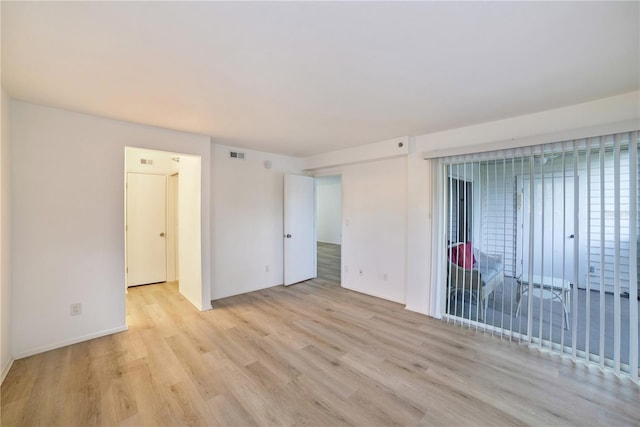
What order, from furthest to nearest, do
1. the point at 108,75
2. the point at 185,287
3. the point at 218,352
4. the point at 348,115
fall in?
the point at 185,287 → the point at 348,115 → the point at 218,352 → the point at 108,75

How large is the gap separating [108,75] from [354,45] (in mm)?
1851

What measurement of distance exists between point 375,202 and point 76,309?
4.04m

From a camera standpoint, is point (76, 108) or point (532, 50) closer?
point (532, 50)

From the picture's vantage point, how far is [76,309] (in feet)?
8.79

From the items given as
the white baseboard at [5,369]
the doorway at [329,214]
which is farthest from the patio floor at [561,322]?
the doorway at [329,214]

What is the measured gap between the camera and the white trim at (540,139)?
7.04 ft

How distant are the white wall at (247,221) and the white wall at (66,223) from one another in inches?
48.4

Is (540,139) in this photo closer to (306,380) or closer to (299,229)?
(306,380)

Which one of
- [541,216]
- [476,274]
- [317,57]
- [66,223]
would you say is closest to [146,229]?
[66,223]

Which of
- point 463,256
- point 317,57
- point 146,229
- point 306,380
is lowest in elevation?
point 306,380

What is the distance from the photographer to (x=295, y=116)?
2783mm

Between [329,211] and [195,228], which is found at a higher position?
[329,211]

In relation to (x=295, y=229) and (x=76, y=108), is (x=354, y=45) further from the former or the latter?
(x=295, y=229)

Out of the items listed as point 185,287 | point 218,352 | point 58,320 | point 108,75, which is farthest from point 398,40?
point 185,287
